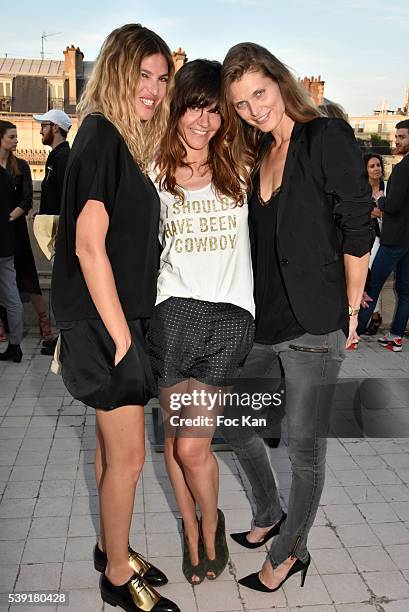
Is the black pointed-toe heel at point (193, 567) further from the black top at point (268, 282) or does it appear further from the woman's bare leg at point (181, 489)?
the black top at point (268, 282)

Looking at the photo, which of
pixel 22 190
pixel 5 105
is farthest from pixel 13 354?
pixel 5 105

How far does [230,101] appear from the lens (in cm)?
245

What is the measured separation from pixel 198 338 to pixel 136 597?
3.35ft

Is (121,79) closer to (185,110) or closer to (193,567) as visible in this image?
(185,110)

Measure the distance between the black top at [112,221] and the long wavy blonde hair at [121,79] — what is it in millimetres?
67

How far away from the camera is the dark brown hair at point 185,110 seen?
8.02 ft

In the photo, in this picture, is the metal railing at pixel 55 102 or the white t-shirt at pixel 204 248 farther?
the metal railing at pixel 55 102

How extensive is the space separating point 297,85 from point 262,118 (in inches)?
7.5

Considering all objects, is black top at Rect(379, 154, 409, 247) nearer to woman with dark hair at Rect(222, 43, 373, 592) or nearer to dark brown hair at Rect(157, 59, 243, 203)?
woman with dark hair at Rect(222, 43, 373, 592)

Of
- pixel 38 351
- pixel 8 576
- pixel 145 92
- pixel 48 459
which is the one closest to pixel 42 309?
pixel 38 351

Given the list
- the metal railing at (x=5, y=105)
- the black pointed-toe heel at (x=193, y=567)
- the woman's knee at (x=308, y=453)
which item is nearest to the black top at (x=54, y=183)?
the black pointed-toe heel at (x=193, y=567)

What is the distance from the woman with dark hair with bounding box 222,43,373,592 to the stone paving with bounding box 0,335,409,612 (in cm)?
32

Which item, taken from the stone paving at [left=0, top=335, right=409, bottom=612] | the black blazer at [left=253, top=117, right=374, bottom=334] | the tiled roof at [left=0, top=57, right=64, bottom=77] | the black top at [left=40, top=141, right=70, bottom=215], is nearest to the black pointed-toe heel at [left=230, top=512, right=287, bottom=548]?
the stone paving at [left=0, top=335, right=409, bottom=612]

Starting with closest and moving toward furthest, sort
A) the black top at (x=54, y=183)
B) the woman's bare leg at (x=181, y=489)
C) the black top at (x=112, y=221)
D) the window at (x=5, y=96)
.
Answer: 1. the black top at (x=112, y=221)
2. the woman's bare leg at (x=181, y=489)
3. the black top at (x=54, y=183)
4. the window at (x=5, y=96)
